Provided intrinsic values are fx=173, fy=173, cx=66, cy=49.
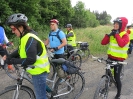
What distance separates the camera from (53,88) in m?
3.82

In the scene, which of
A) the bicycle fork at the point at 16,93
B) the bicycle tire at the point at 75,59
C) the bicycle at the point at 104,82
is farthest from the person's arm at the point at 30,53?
the bicycle tire at the point at 75,59

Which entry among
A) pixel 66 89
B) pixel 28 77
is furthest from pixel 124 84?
pixel 28 77

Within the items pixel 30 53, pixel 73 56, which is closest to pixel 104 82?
pixel 30 53

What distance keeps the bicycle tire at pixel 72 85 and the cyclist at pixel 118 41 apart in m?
0.90

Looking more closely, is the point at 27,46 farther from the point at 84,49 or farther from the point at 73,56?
the point at 84,49

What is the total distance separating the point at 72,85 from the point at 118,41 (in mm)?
1512

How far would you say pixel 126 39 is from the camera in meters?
3.97

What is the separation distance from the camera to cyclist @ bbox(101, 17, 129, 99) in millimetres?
3936

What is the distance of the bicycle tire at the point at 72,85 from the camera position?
391cm

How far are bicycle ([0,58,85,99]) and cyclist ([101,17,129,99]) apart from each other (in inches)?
36.8

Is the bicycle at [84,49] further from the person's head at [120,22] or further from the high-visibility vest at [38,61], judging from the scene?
the high-visibility vest at [38,61]

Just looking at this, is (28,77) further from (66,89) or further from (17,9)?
(17,9)

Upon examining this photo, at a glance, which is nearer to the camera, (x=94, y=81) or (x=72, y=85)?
(x=72, y=85)

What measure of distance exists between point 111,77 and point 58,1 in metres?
27.1
